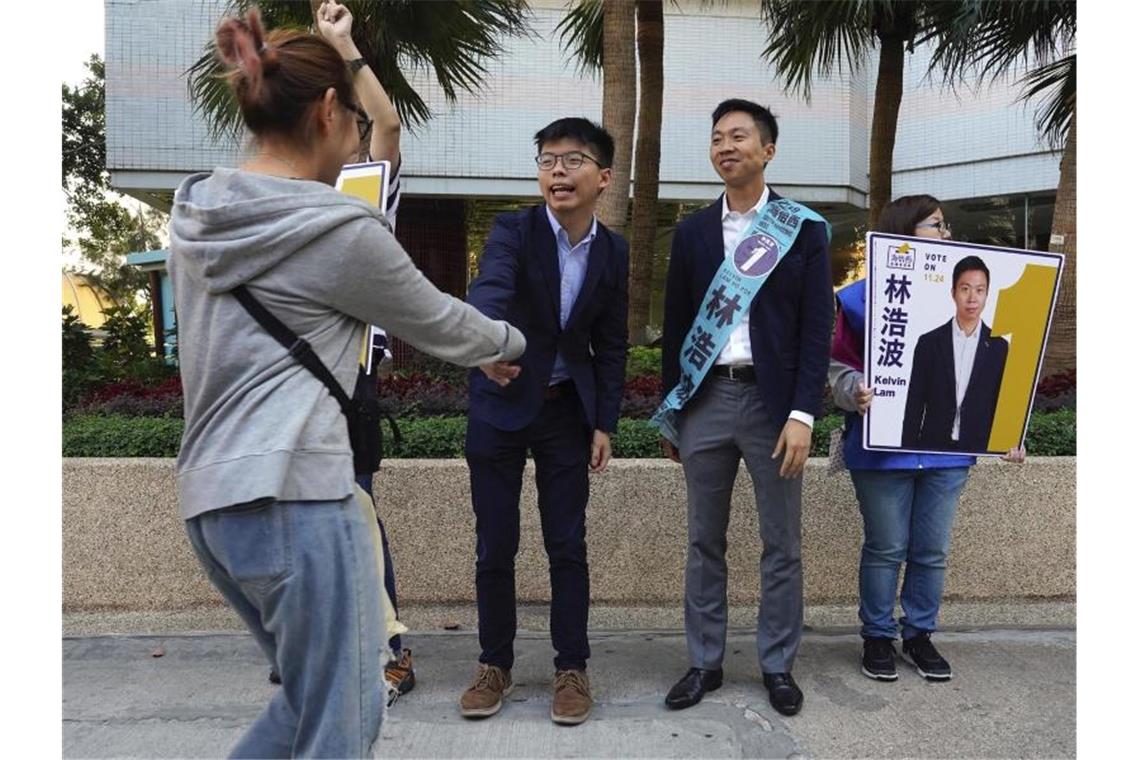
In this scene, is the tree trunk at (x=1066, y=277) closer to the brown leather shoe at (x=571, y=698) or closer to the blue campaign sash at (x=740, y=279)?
the blue campaign sash at (x=740, y=279)

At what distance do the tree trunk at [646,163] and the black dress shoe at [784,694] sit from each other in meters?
3.65

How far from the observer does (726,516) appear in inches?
134

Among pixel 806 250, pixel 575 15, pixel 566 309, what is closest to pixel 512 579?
pixel 566 309

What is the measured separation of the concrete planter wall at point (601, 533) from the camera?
13.6ft

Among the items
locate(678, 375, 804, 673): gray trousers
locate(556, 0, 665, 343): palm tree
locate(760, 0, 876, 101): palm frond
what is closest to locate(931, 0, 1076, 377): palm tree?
locate(760, 0, 876, 101): palm frond

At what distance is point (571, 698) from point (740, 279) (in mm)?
1574

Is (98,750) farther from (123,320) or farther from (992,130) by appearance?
(992,130)

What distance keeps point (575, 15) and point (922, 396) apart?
5.87 metres

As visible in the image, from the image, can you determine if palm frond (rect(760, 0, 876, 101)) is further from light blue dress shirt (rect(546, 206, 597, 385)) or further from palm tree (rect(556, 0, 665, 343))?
light blue dress shirt (rect(546, 206, 597, 385))

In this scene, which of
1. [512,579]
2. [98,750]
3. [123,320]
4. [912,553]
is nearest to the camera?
[98,750]

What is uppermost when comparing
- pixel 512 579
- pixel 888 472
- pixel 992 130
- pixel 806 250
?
pixel 992 130

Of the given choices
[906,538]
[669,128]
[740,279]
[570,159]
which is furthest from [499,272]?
[669,128]

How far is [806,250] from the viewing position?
325 centimetres

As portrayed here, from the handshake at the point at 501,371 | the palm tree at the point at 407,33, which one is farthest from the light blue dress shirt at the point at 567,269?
the palm tree at the point at 407,33
